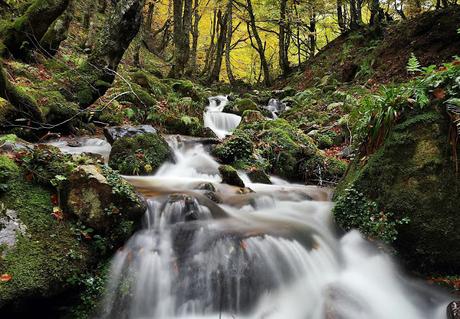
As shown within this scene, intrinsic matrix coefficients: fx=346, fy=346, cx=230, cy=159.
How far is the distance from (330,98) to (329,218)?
990 centimetres

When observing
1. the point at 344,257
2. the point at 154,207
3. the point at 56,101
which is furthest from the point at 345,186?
the point at 56,101

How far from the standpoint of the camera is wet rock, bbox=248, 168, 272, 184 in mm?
7957

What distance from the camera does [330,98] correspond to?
14484 millimetres

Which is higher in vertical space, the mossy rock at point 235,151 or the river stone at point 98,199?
the mossy rock at point 235,151

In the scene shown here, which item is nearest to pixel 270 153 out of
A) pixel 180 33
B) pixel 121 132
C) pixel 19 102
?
pixel 121 132

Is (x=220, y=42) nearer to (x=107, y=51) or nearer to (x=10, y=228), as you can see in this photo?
(x=107, y=51)

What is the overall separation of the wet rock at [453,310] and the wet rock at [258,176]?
4645 millimetres

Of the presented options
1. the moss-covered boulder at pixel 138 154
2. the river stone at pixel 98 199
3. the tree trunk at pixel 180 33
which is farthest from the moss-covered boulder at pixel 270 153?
the tree trunk at pixel 180 33

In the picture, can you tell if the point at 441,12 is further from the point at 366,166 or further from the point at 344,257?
the point at 344,257

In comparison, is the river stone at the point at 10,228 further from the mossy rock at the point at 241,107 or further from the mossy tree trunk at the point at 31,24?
the mossy rock at the point at 241,107

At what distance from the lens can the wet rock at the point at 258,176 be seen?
7957mm

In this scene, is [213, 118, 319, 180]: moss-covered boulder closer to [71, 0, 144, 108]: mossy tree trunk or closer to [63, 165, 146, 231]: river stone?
[71, 0, 144, 108]: mossy tree trunk

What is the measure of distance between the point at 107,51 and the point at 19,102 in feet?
7.17

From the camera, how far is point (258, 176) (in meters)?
7.98
